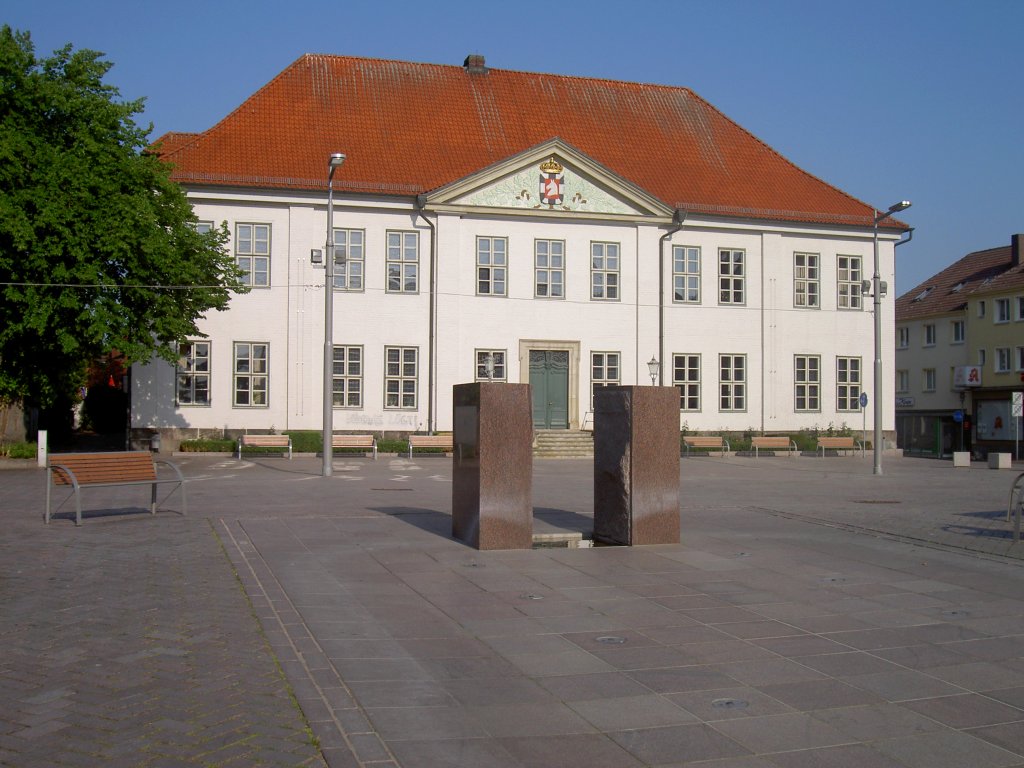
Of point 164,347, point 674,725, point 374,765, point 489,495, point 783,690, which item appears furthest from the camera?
point 164,347

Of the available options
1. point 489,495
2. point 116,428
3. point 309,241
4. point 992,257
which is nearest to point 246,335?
point 309,241

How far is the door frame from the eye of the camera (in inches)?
1612

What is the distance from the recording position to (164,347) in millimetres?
30656

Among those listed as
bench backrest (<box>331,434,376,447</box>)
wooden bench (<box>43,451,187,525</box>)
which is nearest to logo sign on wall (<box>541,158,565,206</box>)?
bench backrest (<box>331,434,376,447</box>)

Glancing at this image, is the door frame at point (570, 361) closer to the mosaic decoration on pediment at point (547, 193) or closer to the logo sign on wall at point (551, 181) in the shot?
the mosaic decoration on pediment at point (547, 193)

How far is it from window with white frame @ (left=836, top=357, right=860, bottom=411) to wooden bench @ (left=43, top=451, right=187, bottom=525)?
35763 millimetres

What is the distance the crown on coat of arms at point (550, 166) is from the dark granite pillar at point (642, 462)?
29.3 m

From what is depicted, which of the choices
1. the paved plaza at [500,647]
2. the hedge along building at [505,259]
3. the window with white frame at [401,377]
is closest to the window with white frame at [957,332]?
the hedge along building at [505,259]

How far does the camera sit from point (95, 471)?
1403 cm

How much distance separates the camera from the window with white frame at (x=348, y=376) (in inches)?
1539

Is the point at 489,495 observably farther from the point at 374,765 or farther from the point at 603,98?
the point at 603,98

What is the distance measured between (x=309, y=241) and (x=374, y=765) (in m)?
35.2

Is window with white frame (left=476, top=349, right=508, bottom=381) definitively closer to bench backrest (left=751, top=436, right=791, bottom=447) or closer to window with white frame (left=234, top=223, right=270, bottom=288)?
window with white frame (left=234, top=223, right=270, bottom=288)

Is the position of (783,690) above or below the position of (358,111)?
below
